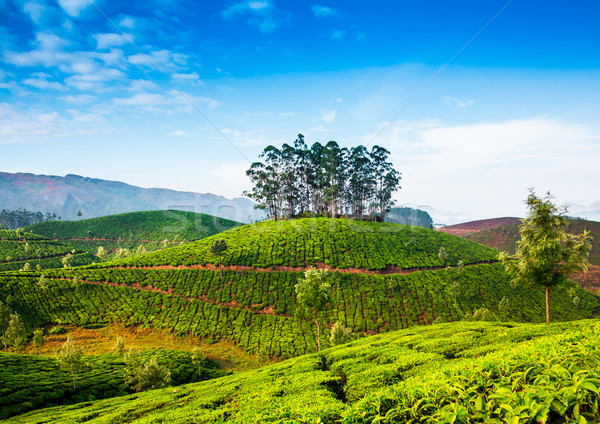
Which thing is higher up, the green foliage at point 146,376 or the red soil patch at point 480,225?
the red soil patch at point 480,225

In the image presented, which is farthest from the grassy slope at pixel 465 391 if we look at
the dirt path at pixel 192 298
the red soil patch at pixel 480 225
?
the red soil patch at pixel 480 225

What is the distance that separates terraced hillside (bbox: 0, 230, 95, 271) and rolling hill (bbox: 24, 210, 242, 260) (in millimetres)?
14614

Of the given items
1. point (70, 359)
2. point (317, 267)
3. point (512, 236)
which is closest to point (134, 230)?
point (317, 267)

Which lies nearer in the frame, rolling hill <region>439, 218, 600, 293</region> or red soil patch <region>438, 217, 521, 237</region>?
rolling hill <region>439, 218, 600, 293</region>

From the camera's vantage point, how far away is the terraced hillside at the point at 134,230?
119m

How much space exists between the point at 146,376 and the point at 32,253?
97.9m

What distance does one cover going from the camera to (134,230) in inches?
5197

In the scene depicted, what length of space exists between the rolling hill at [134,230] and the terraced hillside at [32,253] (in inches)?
575

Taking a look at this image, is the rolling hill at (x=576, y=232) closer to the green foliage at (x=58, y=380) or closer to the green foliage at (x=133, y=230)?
the green foliage at (x=58, y=380)

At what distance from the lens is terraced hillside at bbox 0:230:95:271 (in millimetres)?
81856

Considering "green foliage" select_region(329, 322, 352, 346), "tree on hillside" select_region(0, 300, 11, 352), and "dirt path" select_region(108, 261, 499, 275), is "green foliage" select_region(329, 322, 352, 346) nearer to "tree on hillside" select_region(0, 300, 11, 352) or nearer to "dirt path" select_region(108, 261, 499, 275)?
"dirt path" select_region(108, 261, 499, 275)

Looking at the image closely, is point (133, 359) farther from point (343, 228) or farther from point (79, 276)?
point (343, 228)

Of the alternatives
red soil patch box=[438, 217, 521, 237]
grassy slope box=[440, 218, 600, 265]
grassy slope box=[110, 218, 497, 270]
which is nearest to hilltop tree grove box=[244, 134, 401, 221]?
grassy slope box=[110, 218, 497, 270]

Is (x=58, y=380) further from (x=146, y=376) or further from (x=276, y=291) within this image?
(x=276, y=291)
